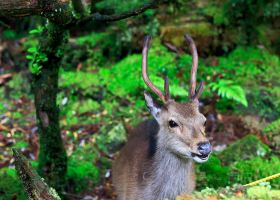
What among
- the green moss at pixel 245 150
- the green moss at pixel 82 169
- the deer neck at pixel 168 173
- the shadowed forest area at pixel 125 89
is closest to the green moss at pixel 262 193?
the deer neck at pixel 168 173

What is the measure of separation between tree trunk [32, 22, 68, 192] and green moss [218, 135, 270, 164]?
7.03ft

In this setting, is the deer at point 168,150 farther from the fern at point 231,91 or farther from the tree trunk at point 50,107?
the fern at point 231,91

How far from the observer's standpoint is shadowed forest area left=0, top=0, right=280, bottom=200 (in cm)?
602

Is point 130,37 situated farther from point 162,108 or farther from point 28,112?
point 162,108

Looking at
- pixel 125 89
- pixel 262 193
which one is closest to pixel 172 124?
pixel 262 193

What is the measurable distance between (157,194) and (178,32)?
423 cm

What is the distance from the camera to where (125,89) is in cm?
849

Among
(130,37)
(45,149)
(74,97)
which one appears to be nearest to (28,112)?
(74,97)

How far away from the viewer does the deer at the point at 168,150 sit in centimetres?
482

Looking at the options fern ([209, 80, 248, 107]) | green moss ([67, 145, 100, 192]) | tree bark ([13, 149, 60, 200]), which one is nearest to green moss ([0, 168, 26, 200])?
green moss ([67, 145, 100, 192])

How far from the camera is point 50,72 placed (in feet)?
18.3

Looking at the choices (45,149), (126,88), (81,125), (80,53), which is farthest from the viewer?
(80,53)

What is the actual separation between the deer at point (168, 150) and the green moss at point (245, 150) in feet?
3.94

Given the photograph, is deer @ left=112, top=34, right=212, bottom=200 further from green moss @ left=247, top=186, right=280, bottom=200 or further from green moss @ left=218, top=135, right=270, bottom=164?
green moss @ left=218, top=135, right=270, bottom=164
